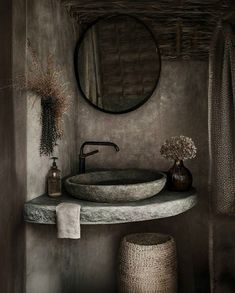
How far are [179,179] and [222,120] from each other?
0.45 meters

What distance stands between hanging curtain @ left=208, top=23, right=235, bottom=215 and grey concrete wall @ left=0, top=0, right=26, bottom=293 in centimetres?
114

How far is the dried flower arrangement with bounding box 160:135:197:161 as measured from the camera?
91.4 inches

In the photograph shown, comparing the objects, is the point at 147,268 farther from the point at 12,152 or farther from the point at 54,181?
the point at 12,152

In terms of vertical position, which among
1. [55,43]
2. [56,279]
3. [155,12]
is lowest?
[56,279]

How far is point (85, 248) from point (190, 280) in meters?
0.79

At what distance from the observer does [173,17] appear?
98.6 inches

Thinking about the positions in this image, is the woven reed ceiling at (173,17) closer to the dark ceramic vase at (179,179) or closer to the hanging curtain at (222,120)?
the hanging curtain at (222,120)

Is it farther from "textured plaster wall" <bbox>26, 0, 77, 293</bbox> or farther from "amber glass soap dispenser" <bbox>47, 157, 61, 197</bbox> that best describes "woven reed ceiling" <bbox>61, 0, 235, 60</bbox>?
"amber glass soap dispenser" <bbox>47, 157, 61, 197</bbox>

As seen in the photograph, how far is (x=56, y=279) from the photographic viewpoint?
90.2 inches

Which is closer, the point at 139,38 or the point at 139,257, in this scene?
the point at 139,257

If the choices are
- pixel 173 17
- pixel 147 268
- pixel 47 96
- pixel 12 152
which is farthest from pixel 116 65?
pixel 147 268

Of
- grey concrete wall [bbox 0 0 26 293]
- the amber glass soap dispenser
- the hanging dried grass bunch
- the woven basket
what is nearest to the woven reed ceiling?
the hanging dried grass bunch

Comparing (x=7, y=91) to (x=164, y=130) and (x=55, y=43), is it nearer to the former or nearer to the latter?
(x=55, y=43)

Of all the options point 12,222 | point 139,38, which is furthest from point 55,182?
point 139,38
